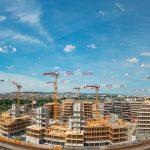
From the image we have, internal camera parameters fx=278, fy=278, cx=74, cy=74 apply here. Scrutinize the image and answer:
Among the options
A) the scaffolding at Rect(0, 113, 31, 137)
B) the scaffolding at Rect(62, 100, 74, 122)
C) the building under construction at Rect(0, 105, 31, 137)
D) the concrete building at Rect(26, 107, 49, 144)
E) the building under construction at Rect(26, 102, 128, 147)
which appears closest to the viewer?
the building under construction at Rect(26, 102, 128, 147)

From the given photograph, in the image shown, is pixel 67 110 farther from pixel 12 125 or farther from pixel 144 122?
pixel 144 122

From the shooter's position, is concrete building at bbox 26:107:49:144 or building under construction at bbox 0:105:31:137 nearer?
concrete building at bbox 26:107:49:144

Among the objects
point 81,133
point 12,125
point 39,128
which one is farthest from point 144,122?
point 12,125

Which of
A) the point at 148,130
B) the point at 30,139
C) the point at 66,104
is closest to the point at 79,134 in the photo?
the point at 30,139

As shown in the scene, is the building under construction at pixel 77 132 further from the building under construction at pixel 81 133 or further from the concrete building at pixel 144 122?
the concrete building at pixel 144 122

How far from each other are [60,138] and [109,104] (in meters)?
75.7

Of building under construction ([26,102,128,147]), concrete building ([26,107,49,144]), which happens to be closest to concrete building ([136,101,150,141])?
building under construction ([26,102,128,147])

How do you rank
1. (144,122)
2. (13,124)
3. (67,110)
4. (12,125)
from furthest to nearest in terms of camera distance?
(67,110)
(13,124)
(12,125)
(144,122)

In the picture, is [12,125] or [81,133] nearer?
[81,133]

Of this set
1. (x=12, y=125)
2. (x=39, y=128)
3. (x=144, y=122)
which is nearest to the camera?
(x=39, y=128)

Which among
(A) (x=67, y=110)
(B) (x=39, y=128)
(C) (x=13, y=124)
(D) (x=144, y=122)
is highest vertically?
(A) (x=67, y=110)

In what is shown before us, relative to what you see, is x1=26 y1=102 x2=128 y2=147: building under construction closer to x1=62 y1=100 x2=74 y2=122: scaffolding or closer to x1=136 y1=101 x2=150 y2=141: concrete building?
x1=136 y1=101 x2=150 y2=141: concrete building

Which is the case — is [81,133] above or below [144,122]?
below

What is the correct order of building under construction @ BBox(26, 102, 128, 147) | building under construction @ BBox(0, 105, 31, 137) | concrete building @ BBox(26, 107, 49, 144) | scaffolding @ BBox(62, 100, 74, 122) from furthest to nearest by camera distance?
scaffolding @ BBox(62, 100, 74, 122), building under construction @ BBox(0, 105, 31, 137), concrete building @ BBox(26, 107, 49, 144), building under construction @ BBox(26, 102, 128, 147)
